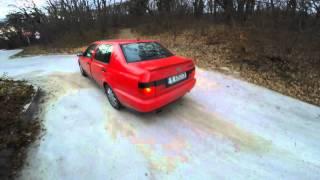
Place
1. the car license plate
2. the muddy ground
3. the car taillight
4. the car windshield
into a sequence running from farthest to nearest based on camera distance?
1. the car windshield
2. the car license plate
3. the car taillight
4. the muddy ground

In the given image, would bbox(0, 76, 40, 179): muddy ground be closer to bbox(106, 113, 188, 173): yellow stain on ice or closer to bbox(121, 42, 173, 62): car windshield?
bbox(106, 113, 188, 173): yellow stain on ice

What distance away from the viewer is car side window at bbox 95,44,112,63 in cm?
463

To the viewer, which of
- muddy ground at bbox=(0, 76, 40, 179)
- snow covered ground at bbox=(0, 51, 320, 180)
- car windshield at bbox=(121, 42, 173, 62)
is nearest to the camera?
snow covered ground at bbox=(0, 51, 320, 180)

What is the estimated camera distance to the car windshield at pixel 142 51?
4248 mm

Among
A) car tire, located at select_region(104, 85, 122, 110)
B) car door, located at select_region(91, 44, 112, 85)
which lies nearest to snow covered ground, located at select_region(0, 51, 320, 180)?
car tire, located at select_region(104, 85, 122, 110)

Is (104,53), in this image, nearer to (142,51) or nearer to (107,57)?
(107,57)

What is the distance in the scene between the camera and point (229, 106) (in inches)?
186

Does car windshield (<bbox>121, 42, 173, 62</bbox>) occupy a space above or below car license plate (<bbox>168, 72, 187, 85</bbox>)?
above

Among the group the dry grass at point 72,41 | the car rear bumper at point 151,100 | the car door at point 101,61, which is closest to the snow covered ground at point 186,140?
the car rear bumper at point 151,100

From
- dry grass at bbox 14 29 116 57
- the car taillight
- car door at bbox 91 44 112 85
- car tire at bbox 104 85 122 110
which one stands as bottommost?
car tire at bbox 104 85 122 110

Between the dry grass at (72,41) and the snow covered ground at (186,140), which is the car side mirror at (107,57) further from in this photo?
the dry grass at (72,41)

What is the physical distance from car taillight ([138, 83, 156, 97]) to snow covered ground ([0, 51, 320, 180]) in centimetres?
77

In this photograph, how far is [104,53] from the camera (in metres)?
4.85

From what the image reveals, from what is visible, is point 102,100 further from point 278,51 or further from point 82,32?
point 82,32
